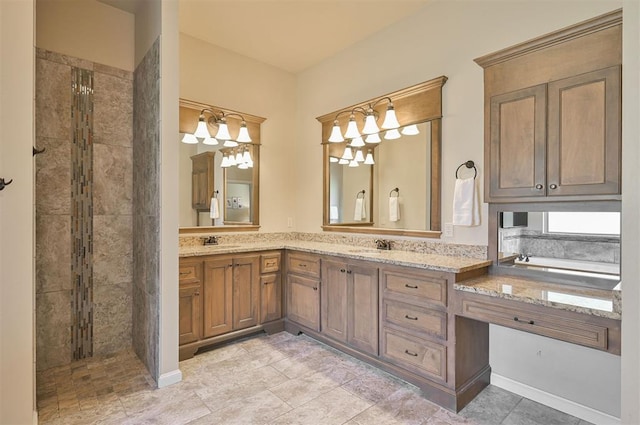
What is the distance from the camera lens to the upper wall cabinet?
184cm

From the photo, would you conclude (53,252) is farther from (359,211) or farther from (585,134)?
(585,134)

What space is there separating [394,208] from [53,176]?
9.70 ft

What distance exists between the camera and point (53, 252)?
2674mm

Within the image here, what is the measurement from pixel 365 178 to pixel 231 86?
1.88 meters

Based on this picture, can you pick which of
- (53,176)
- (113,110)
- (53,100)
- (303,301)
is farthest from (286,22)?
(303,301)

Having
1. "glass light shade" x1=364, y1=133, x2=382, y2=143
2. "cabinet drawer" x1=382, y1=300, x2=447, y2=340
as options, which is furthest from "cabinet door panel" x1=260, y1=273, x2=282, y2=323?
"glass light shade" x1=364, y1=133, x2=382, y2=143

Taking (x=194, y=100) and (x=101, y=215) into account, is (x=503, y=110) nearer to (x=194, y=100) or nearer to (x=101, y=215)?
(x=194, y=100)

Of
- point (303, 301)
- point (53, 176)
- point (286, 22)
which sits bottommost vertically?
point (303, 301)

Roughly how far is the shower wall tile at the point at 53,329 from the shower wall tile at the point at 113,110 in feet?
4.50

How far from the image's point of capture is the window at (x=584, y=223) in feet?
6.42

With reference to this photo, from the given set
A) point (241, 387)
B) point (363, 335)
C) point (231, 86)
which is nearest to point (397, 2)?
point (231, 86)

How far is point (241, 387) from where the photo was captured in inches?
95.0

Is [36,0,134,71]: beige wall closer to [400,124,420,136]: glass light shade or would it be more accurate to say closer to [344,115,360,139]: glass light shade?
[344,115,360,139]: glass light shade

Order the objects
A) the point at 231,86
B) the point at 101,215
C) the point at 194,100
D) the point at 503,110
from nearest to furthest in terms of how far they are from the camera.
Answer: the point at 503,110, the point at 101,215, the point at 194,100, the point at 231,86
